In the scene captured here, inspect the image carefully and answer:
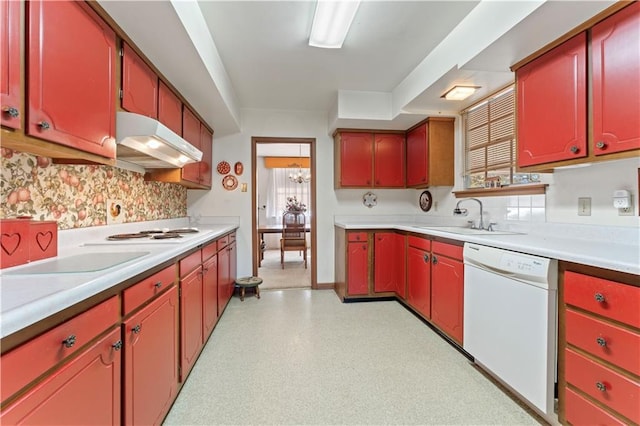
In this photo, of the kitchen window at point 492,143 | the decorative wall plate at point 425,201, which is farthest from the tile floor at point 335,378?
the kitchen window at point 492,143

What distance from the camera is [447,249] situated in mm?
2359

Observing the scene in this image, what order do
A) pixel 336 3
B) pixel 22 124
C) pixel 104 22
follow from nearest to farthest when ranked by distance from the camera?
pixel 22 124 < pixel 104 22 < pixel 336 3

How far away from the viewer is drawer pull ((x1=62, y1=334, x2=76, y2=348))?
2.62 ft

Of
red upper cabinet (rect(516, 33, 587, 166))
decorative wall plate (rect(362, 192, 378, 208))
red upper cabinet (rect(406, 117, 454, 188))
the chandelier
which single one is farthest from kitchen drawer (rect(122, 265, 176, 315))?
the chandelier

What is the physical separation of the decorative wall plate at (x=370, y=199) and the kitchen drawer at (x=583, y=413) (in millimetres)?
2880

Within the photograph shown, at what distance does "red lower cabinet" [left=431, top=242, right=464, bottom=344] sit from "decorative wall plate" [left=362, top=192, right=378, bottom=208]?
1.56 meters

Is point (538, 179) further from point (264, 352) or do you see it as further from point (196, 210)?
point (196, 210)

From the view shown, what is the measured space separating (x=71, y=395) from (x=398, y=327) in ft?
7.97

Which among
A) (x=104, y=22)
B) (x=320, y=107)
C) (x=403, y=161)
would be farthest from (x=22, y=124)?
(x=403, y=161)

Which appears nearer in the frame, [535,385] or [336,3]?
[535,385]

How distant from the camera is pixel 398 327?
8.87 ft

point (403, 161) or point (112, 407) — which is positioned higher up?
point (403, 161)

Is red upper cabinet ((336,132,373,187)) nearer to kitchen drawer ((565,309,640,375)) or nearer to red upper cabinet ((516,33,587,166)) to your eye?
red upper cabinet ((516,33,587,166))

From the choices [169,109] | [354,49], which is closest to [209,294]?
[169,109]
